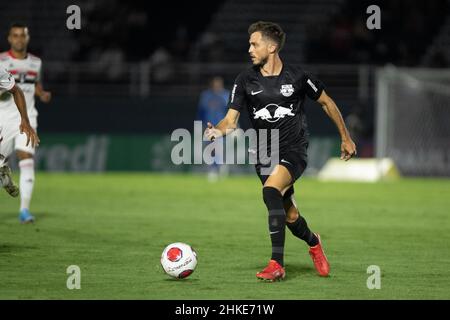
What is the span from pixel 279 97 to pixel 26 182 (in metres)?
5.70

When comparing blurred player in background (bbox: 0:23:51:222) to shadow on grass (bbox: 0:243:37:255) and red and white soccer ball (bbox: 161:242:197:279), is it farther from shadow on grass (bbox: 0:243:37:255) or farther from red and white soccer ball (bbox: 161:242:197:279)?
red and white soccer ball (bbox: 161:242:197:279)

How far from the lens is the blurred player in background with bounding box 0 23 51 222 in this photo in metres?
13.0

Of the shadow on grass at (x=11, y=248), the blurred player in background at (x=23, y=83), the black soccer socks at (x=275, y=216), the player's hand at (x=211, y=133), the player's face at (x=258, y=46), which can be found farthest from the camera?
the blurred player in background at (x=23, y=83)

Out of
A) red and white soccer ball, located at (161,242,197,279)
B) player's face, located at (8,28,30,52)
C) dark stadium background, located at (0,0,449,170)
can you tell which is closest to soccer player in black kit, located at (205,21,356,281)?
red and white soccer ball, located at (161,242,197,279)

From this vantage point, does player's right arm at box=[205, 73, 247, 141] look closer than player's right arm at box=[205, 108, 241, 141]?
No

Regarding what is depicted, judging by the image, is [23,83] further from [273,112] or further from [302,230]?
[302,230]

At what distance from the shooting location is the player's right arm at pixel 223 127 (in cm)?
854

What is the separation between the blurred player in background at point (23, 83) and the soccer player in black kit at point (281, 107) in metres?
4.89

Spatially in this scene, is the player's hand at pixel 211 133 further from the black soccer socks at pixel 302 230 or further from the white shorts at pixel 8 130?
the white shorts at pixel 8 130

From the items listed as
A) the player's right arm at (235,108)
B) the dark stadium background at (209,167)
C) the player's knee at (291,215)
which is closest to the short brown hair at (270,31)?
the player's right arm at (235,108)

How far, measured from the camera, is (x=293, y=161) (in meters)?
8.90

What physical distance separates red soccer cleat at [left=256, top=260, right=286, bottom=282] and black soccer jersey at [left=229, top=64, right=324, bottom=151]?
110cm

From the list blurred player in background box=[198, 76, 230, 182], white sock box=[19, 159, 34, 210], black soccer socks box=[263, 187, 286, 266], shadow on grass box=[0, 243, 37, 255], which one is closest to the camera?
black soccer socks box=[263, 187, 286, 266]
